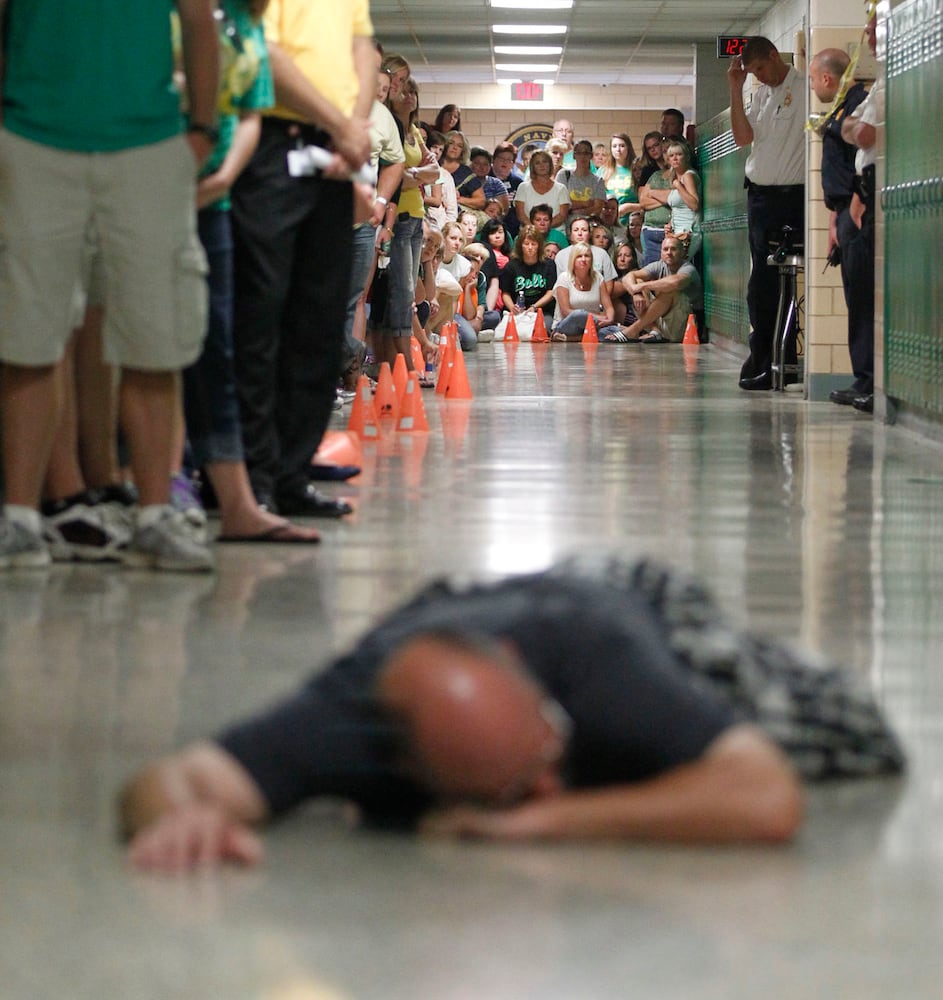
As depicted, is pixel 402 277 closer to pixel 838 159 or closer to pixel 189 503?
pixel 838 159

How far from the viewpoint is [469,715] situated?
1848 mm

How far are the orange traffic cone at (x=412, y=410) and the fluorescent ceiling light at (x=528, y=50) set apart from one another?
→ 46.3 ft

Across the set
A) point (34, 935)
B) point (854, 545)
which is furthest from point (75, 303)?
point (34, 935)

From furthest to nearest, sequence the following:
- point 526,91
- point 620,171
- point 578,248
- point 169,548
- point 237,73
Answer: point 526,91
point 620,171
point 578,248
point 237,73
point 169,548

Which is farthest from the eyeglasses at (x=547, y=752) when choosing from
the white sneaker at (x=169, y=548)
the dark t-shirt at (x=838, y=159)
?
the dark t-shirt at (x=838, y=159)

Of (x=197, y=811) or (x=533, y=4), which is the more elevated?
(x=533, y=4)

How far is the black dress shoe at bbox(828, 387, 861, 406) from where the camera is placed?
9.46 metres

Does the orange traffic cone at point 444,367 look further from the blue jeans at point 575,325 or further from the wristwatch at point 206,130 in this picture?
the blue jeans at point 575,325

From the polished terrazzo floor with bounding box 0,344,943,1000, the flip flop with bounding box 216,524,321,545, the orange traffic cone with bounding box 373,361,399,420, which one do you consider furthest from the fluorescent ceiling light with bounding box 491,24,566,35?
the flip flop with bounding box 216,524,321,545

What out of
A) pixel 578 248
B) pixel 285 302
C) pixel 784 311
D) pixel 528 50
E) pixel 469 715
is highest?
pixel 528 50

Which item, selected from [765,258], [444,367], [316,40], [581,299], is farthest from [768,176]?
[316,40]

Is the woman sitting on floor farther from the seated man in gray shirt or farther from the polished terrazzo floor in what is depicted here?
the polished terrazzo floor

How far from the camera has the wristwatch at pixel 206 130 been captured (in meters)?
3.93

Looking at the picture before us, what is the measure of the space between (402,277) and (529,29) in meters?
10.2
